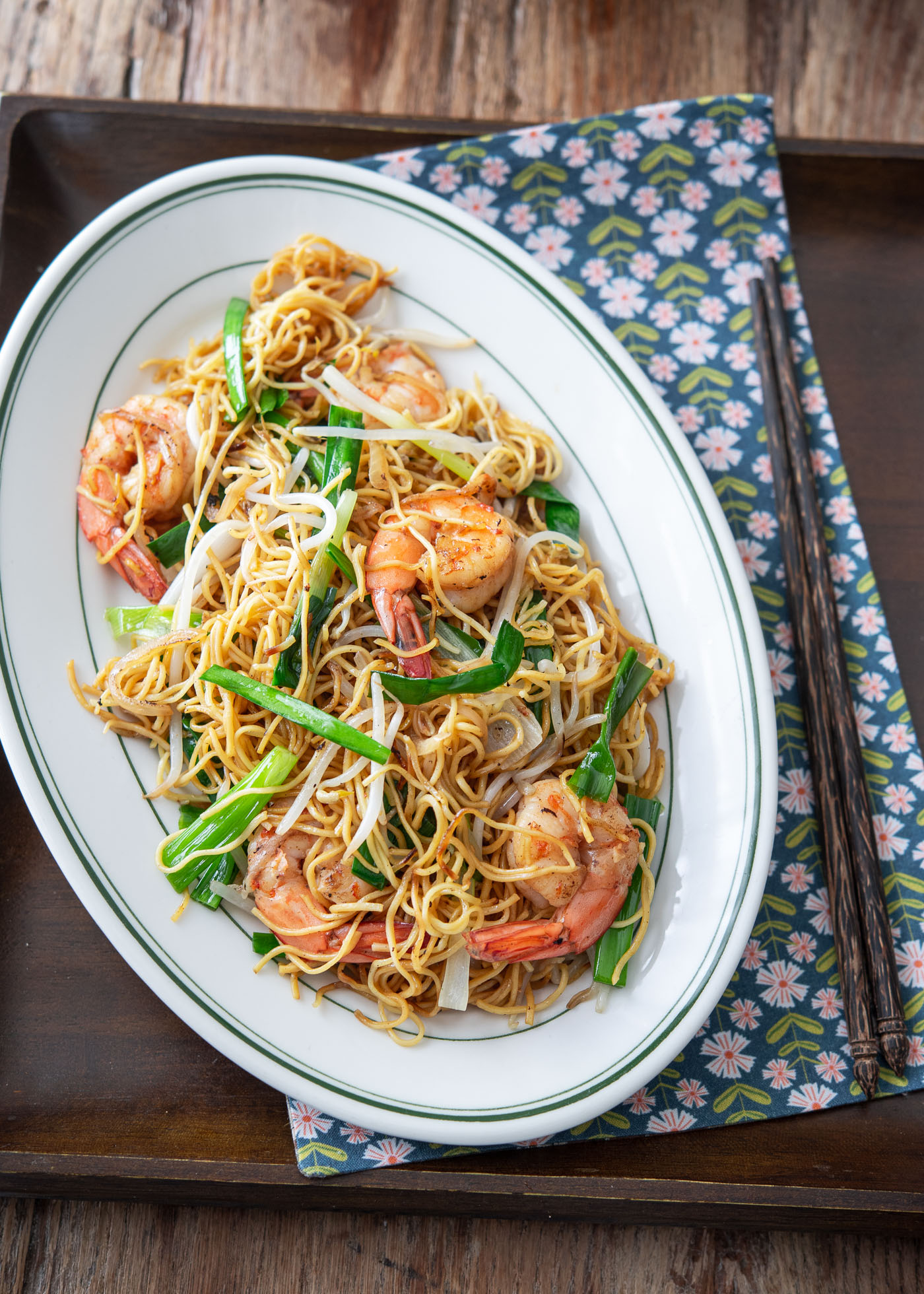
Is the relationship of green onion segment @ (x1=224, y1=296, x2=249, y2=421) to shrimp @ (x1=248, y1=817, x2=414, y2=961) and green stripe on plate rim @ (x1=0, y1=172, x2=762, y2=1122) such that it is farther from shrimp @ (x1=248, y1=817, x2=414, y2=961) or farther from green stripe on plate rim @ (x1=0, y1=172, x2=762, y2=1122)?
shrimp @ (x1=248, y1=817, x2=414, y2=961)

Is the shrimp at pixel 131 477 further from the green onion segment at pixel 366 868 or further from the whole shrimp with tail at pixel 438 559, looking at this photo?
the green onion segment at pixel 366 868

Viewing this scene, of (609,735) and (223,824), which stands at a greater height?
(609,735)

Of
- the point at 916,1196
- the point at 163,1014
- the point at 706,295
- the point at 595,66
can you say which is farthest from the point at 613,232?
the point at 916,1196

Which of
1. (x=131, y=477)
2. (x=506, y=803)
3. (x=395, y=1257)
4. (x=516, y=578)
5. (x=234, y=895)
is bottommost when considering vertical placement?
(x=395, y=1257)

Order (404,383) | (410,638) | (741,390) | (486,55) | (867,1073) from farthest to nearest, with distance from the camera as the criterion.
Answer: (486,55) < (741,390) < (404,383) < (867,1073) < (410,638)

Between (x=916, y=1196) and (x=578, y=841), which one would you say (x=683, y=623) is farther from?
(x=916, y=1196)

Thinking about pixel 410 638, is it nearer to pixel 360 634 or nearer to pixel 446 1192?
pixel 360 634

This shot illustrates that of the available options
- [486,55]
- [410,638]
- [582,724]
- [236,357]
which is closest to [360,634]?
[410,638]
